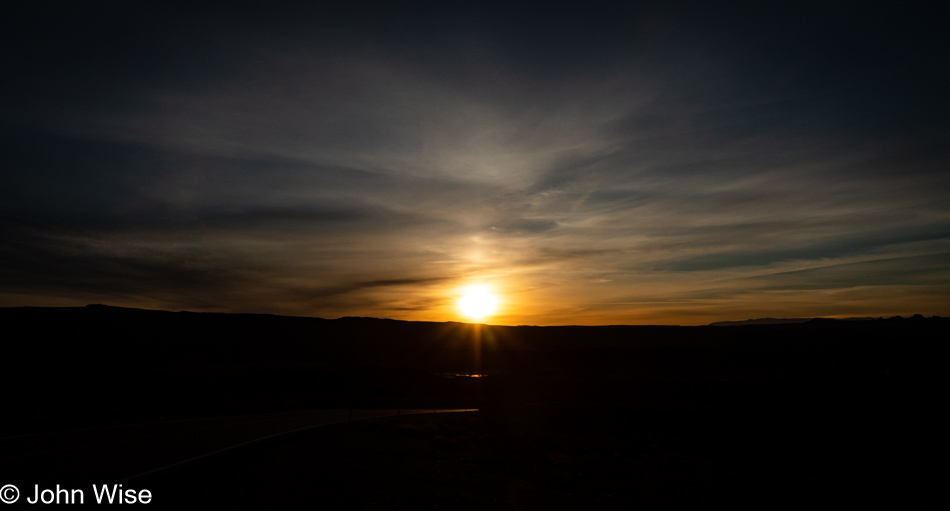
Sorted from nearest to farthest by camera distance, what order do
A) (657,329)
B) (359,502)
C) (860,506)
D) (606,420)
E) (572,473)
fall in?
1. (359,502)
2. (860,506)
3. (572,473)
4. (606,420)
5. (657,329)

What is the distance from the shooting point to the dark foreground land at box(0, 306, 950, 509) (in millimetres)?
13188

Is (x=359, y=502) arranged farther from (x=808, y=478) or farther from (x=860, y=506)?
(x=808, y=478)

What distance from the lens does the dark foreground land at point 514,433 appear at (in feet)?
43.3

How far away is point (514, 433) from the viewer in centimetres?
3036

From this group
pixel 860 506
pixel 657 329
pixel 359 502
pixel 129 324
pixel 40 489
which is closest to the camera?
pixel 40 489

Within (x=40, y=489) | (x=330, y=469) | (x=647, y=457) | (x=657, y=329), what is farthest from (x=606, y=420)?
(x=657, y=329)

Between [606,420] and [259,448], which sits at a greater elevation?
[259,448]

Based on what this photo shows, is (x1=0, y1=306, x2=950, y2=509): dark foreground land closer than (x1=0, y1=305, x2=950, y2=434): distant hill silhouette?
Yes

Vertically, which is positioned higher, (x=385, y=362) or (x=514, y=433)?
(x=514, y=433)

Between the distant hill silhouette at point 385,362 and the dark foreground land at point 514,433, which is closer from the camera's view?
the dark foreground land at point 514,433

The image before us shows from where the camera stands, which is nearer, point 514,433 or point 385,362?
point 514,433

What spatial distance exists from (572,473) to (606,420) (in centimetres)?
2274

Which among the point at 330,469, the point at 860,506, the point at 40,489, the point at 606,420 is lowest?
the point at 606,420

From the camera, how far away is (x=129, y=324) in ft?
476
